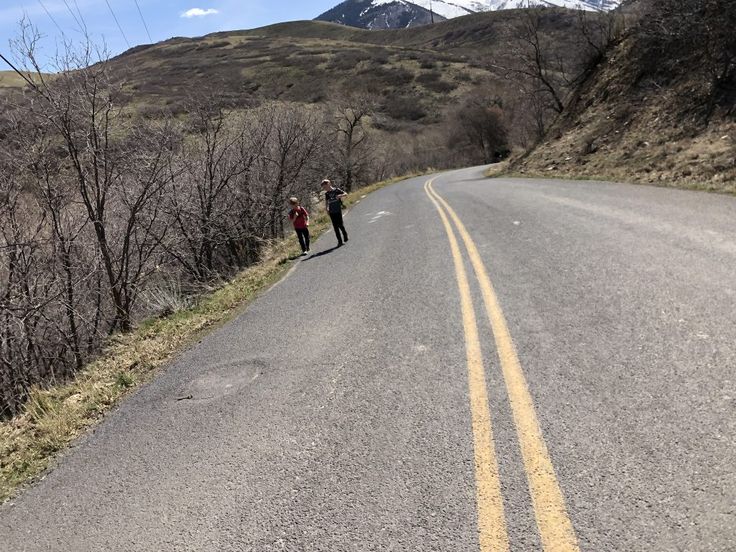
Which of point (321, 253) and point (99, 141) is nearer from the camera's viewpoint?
point (99, 141)

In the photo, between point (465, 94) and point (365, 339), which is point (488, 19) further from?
point (365, 339)

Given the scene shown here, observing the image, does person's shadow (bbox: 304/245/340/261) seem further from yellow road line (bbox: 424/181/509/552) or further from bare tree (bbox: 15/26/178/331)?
yellow road line (bbox: 424/181/509/552)

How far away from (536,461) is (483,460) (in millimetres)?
295

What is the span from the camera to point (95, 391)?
5.58 m

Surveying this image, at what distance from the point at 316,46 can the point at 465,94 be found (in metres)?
51.9

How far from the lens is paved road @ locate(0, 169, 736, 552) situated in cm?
263

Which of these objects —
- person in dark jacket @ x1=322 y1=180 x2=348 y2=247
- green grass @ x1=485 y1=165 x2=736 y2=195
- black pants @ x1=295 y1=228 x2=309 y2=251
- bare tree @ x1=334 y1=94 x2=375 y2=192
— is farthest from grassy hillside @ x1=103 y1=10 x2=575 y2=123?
black pants @ x1=295 y1=228 x2=309 y2=251

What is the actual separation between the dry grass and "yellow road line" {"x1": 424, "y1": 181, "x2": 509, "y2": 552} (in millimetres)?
3413

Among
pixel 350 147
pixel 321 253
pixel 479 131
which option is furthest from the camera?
Answer: pixel 479 131

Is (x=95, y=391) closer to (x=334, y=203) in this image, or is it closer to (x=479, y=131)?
(x=334, y=203)

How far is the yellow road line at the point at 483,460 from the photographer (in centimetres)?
250

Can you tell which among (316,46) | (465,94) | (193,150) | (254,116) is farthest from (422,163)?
(316,46)

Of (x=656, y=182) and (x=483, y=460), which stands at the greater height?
(x=656, y=182)

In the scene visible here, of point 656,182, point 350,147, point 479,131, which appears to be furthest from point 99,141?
point 479,131
